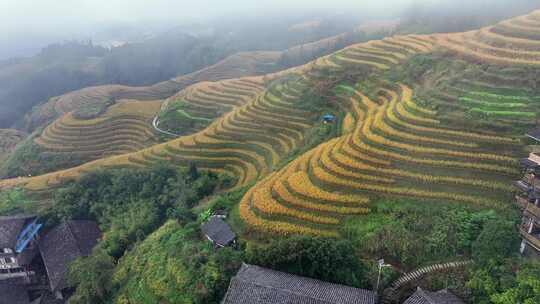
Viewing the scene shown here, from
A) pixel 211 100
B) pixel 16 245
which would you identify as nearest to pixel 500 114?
pixel 16 245

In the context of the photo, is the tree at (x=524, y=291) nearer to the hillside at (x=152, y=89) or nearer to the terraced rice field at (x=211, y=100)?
the terraced rice field at (x=211, y=100)

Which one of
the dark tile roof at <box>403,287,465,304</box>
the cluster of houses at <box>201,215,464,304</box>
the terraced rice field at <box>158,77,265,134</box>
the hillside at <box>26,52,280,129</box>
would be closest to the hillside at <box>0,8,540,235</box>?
the cluster of houses at <box>201,215,464,304</box>

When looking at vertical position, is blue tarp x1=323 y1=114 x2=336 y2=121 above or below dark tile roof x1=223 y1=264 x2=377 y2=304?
above

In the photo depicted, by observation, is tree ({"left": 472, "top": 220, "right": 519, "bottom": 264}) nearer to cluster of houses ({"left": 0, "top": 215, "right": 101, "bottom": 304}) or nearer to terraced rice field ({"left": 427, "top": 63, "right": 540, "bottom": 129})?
terraced rice field ({"left": 427, "top": 63, "right": 540, "bottom": 129})

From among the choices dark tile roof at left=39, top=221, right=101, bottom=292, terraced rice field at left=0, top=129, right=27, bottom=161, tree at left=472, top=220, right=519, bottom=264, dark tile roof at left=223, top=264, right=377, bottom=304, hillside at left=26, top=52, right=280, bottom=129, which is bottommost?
terraced rice field at left=0, top=129, right=27, bottom=161

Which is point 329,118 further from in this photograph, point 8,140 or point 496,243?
point 8,140

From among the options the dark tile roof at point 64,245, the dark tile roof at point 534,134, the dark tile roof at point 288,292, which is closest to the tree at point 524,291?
the dark tile roof at point 288,292

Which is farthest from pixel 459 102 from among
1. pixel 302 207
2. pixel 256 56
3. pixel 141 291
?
pixel 256 56

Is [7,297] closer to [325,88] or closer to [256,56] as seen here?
[325,88]
